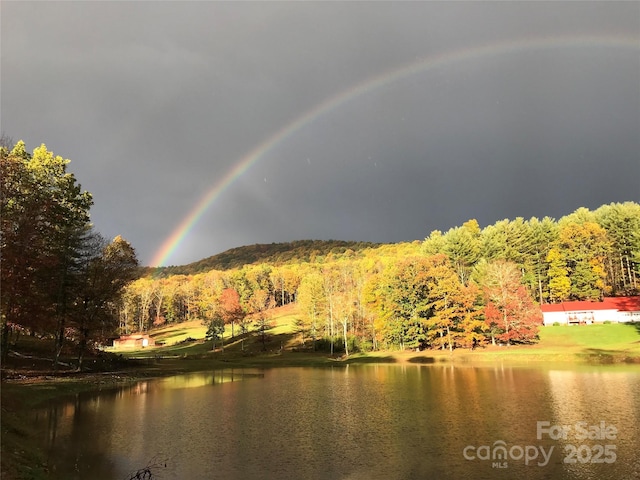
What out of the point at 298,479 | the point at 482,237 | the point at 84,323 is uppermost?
the point at 482,237

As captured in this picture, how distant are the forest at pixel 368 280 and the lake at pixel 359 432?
37.5ft

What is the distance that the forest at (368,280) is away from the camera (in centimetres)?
3559

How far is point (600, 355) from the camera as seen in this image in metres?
58.5

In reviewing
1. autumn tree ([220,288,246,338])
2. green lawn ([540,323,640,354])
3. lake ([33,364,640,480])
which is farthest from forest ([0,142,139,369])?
green lawn ([540,323,640,354])

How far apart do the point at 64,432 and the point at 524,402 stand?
93.9ft

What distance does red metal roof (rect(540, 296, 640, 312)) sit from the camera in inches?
3552

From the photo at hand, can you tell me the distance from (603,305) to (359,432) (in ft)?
304

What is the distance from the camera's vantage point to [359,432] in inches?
896

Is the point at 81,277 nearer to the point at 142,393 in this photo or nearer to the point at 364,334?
the point at 142,393

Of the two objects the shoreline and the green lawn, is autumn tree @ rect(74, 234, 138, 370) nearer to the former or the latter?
the shoreline

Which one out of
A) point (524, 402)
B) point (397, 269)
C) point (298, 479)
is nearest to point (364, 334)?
point (397, 269)

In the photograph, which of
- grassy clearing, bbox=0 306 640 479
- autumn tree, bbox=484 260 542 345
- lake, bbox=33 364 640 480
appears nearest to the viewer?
lake, bbox=33 364 640 480

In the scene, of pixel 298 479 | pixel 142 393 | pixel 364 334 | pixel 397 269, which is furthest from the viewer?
pixel 364 334

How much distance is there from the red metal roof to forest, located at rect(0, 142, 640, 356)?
4835mm
